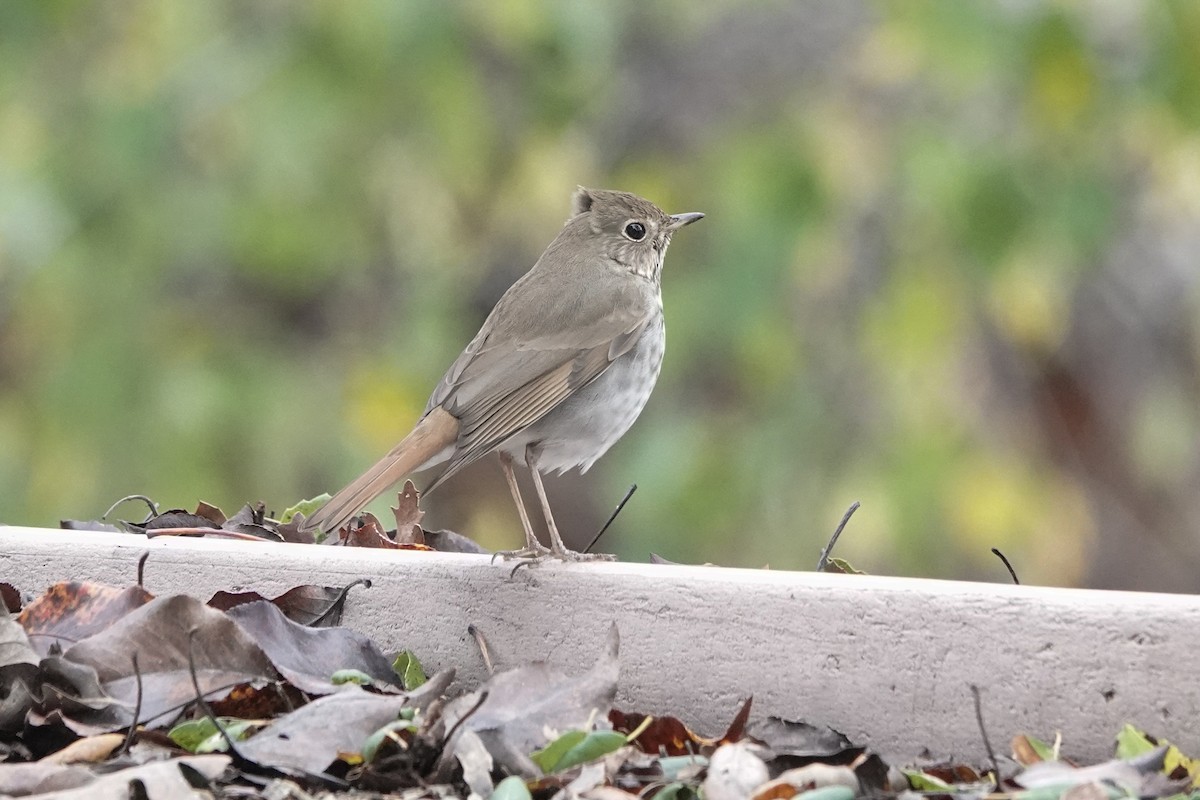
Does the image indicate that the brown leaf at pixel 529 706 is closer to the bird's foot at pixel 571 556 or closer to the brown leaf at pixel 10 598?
the bird's foot at pixel 571 556

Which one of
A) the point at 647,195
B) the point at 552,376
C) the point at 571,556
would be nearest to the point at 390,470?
the point at 552,376

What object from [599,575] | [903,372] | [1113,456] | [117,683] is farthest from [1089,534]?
[117,683]

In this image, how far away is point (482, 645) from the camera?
9.05ft

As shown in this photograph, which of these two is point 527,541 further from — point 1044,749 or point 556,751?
point 1044,749

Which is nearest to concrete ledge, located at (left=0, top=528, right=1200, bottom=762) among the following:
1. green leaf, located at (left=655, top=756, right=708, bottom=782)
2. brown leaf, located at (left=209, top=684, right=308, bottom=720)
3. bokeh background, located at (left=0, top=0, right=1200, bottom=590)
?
green leaf, located at (left=655, top=756, right=708, bottom=782)

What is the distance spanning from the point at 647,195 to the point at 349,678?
3.94m

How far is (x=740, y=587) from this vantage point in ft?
8.42

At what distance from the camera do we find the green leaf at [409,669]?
274cm

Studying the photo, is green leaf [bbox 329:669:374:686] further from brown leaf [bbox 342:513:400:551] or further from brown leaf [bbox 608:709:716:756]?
brown leaf [bbox 342:513:400:551]

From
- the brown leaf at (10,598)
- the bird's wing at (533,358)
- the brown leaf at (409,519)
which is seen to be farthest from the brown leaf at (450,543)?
the brown leaf at (10,598)

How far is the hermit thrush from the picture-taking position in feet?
12.1

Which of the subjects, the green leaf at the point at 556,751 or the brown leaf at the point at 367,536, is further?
the brown leaf at the point at 367,536

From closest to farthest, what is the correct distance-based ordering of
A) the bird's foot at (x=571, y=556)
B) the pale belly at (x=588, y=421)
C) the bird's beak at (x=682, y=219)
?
the bird's foot at (x=571, y=556), the pale belly at (x=588, y=421), the bird's beak at (x=682, y=219)

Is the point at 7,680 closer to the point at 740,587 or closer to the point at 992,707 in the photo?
the point at 740,587
